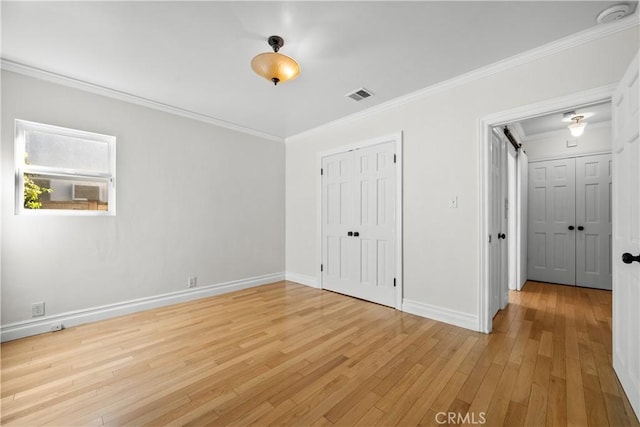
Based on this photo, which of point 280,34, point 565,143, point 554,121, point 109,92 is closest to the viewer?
point 280,34

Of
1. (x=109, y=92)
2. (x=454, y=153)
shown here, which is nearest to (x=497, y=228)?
(x=454, y=153)

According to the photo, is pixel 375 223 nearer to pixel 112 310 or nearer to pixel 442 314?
pixel 442 314

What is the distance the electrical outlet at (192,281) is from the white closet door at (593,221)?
620 cm

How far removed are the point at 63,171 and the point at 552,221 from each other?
23.8ft

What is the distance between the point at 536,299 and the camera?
12.5 ft

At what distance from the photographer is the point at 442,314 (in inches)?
117

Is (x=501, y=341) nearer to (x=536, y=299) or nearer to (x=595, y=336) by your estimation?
(x=595, y=336)

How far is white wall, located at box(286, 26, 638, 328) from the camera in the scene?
7.34ft

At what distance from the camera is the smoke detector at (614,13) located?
1.82m

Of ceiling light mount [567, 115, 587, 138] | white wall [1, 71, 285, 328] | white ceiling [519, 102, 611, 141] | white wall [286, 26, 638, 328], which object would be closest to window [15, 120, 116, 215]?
white wall [1, 71, 285, 328]

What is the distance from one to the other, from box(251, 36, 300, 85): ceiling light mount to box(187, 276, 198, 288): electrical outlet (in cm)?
292

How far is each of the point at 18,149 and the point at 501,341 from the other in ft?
16.6

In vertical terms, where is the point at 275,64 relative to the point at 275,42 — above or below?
below

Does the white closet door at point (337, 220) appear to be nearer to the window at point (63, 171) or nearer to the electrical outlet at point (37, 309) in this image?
the window at point (63, 171)
